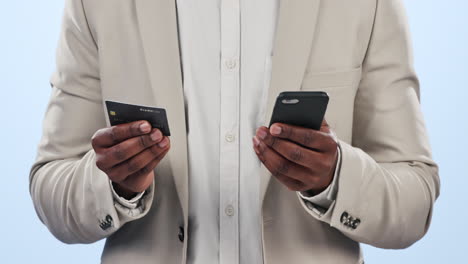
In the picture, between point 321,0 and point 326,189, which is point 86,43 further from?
point 326,189

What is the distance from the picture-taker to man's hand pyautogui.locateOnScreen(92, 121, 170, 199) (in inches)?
59.2

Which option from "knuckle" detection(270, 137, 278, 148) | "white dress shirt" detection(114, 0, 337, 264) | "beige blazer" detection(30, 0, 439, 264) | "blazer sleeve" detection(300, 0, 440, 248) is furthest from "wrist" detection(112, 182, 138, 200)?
"blazer sleeve" detection(300, 0, 440, 248)

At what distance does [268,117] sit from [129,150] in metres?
0.37

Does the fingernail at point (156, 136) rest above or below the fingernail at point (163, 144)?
above

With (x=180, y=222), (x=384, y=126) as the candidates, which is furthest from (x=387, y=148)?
(x=180, y=222)

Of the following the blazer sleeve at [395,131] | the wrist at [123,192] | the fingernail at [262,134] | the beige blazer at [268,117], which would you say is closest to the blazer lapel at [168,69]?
the beige blazer at [268,117]

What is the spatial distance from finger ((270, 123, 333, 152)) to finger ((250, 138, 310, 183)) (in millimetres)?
42

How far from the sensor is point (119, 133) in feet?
4.97

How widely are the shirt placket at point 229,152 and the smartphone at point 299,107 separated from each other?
0.32 m

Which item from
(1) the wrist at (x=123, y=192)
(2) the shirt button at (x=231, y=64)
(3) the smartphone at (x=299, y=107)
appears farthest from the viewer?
(2) the shirt button at (x=231, y=64)

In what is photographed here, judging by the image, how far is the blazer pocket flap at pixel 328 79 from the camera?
5.78ft

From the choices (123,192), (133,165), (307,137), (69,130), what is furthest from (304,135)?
(69,130)

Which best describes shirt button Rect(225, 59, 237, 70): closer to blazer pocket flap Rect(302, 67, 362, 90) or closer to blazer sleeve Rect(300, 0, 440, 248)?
blazer pocket flap Rect(302, 67, 362, 90)

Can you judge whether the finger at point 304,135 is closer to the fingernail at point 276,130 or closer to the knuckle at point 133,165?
the fingernail at point 276,130
